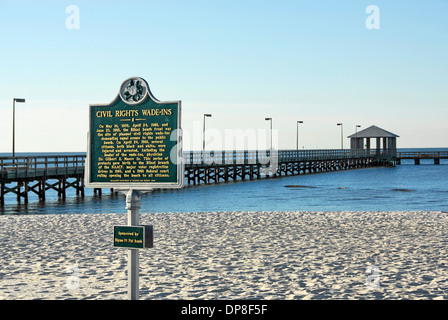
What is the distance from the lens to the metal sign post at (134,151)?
6.82 metres

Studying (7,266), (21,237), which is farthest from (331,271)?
(21,237)

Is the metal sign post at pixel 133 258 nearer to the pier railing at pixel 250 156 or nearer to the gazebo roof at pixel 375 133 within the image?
the pier railing at pixel 250 156

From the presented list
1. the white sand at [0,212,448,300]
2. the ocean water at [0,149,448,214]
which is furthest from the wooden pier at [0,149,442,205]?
the white sand at [0,212,448,300]

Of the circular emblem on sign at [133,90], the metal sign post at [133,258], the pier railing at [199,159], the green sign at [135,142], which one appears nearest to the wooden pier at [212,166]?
the pier railing at [199,159]

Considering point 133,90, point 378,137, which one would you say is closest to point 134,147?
point 133,90

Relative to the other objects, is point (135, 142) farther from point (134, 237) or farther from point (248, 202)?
point (248, 202)

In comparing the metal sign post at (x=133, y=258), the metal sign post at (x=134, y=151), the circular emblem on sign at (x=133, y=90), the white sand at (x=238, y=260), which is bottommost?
the white sand at (x=238, y=260)

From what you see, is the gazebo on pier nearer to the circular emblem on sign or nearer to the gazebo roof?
A: the gazebo roof

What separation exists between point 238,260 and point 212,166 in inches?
1755

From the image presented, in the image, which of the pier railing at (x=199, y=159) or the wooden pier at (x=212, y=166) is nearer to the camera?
the pier railing at (x=199, y=159)

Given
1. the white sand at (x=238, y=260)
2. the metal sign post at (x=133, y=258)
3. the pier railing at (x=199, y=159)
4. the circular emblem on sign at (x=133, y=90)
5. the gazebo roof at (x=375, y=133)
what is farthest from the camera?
the gazebo roof at (x=375, y=133)
